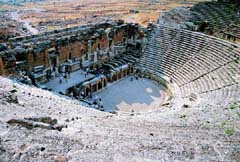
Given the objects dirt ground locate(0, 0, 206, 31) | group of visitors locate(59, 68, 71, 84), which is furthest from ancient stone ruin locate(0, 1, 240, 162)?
dirt ground locate(0, 0, 206, 31)

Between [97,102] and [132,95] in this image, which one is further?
[132,95]

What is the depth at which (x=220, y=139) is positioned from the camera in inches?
357

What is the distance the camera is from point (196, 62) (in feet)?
76.6

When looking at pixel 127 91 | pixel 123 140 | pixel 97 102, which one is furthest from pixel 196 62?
pixel 123 140

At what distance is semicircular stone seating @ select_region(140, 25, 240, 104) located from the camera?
1895cm

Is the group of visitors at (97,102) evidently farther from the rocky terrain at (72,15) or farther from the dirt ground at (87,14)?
the rocky terrain at (72,15)

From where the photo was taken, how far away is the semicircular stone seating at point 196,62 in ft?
62.2

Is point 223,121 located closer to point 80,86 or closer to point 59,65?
point 80,86

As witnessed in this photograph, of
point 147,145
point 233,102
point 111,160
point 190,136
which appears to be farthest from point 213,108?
point 111,160

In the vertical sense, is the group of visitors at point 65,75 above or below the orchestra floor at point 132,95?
above

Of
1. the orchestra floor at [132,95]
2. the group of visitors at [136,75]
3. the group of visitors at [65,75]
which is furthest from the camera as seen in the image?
the group of visitors at [136,75]

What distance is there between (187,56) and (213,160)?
17.8m

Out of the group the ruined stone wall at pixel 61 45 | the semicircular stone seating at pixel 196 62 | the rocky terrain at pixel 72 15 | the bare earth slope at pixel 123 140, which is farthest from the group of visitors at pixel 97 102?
the rocky terrain at pixel 72 15

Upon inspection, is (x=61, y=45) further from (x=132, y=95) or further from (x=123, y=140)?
(x=123, y=140)
